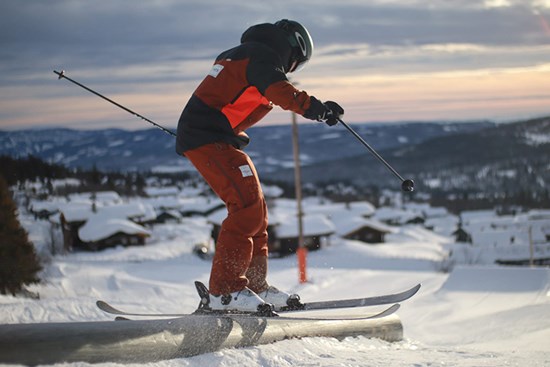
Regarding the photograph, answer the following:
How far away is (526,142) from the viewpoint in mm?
161875

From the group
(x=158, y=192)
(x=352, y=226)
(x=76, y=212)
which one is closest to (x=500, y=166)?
(x=158, y=192)

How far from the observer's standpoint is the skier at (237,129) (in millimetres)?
3689

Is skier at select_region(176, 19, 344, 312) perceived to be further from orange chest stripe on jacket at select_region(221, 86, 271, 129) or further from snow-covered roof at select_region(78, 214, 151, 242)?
snow-covered roof at select_region(78, 214, 151, 242)

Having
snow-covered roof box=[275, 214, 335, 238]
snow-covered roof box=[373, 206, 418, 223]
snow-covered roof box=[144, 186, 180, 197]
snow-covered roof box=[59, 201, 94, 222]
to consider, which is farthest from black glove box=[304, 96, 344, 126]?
snow-covered roof box=[144, 186, 180, 197]

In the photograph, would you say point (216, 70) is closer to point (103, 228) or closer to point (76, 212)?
point (103, 228)

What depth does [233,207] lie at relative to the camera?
375 cm

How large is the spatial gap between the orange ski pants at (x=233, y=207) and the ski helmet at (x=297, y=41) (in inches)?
28.3

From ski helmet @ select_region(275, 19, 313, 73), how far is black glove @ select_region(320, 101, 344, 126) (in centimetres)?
41

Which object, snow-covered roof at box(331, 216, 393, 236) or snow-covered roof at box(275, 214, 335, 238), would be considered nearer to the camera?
snow-covered roof at box(275, 214, 335, 238)

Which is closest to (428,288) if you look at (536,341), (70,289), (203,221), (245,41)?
(536,341)

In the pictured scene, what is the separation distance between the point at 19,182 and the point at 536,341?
24758 mm

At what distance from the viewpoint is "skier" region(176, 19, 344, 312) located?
12.1ft

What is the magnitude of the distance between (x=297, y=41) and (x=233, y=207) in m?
1.16


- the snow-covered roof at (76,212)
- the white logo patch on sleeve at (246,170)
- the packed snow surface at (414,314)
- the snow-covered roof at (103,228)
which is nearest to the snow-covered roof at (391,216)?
the snow-covered roof at (103,228)
